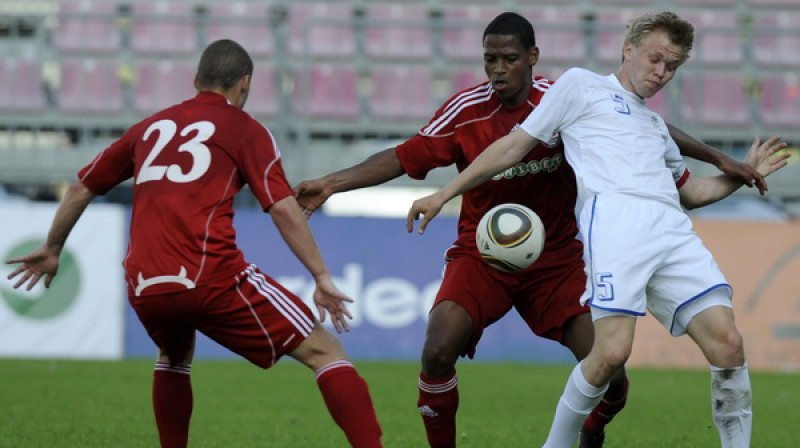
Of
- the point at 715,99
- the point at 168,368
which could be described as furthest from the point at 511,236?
the point at 715,99

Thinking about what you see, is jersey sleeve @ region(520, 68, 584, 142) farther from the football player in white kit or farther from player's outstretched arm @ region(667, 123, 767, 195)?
player's outstretched arm @ region(667, 123, 767, 195)

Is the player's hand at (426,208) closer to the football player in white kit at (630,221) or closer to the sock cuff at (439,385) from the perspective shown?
the football player in white kit at (630,221)

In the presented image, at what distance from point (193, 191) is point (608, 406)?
2.61 meters

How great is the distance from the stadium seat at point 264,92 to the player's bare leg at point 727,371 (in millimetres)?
11661

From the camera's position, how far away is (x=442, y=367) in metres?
6.17

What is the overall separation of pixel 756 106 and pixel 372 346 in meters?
6.46

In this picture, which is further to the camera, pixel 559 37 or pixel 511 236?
pixel 559 37

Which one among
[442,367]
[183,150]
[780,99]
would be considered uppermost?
[183,150]

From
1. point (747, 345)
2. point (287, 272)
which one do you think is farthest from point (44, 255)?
point (747, 345)

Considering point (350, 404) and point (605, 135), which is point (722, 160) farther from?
point (350, 404)

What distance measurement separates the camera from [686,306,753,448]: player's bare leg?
17.6 feet

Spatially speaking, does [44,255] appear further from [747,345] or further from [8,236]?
[747,345]

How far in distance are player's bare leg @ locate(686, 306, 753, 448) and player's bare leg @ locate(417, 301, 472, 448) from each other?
1245 millimetres

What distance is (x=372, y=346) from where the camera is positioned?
14.6 metres
